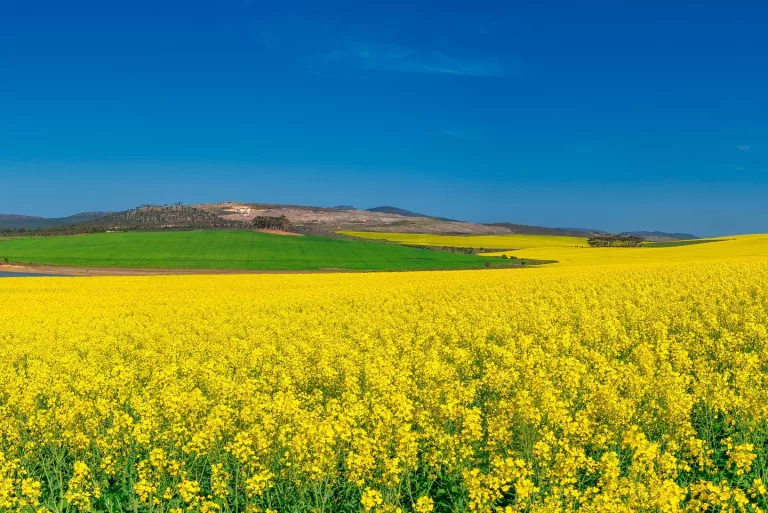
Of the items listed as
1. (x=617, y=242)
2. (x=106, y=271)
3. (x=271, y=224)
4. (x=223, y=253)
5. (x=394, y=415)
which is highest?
(x=271, y=224)

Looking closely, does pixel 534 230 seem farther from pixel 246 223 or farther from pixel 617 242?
pixel 246 223

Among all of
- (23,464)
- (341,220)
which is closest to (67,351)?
(23,464)

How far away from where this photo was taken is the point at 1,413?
955 centimetres

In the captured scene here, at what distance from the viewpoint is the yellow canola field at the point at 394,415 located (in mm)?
6516

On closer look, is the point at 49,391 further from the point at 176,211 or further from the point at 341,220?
the point at 341,220

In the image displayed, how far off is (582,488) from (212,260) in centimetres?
7021

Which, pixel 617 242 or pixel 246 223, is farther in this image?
pixel 246 223

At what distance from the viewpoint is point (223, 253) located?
7919 centimetres

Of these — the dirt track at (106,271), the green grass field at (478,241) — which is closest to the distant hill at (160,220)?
the green grass field at (478,241)

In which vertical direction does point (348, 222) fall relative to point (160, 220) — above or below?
above

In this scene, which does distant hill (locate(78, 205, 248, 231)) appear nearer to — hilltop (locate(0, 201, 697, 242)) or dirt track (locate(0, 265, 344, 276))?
hilltop (locate(0, 201, 697, 242))

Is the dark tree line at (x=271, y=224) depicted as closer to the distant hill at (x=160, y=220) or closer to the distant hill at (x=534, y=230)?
the distant hill at (x=160, y=220)

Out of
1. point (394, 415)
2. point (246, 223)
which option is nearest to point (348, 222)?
point (246, 223)

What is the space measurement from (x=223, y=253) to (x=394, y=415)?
2961 inches
